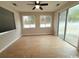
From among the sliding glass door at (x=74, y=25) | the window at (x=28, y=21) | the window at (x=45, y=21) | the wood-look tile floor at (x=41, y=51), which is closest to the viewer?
the wood-look tile floor at (x=41, y=51)

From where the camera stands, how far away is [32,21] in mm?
8188

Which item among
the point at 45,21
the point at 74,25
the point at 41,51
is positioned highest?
the point at 45,21

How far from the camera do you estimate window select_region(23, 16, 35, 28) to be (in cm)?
814

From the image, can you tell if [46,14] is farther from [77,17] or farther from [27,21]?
[77,17]

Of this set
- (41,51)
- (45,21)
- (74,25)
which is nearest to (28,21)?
(45,21)

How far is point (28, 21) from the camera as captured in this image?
8.20 metres

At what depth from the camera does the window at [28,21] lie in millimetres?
8141

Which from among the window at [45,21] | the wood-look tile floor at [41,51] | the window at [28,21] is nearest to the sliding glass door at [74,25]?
the wood-look tile floor at [41,51]

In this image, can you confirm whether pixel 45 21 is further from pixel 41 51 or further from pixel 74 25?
pixel 41 51

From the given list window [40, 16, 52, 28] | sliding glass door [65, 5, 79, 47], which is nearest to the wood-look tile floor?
sliding glass door [65, 5, 79, 47]

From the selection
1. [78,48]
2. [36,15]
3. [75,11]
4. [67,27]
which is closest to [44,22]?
[36,15]

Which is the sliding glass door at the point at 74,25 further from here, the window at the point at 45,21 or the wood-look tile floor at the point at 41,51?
the window at the point at 45,21

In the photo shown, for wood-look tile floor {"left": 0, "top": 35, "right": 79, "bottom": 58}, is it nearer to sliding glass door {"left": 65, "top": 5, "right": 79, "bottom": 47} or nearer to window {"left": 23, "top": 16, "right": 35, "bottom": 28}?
sliding glass door {"left": 65, "top": 5, "right": 79, "bottom": 47}

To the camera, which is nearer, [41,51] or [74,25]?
[41,51]
